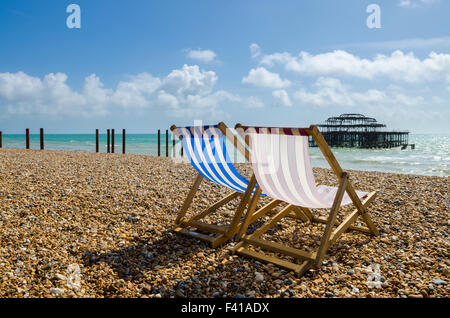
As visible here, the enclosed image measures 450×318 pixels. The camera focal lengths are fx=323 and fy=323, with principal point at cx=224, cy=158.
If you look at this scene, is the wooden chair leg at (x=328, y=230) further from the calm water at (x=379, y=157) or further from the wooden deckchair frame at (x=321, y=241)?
the calm water at (x=379, y=157)

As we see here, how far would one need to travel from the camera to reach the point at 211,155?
10.2ft

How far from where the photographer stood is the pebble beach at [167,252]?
2.26m

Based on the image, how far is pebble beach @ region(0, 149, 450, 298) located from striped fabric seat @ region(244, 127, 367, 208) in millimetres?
592

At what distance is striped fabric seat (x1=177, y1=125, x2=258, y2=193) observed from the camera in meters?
3.06

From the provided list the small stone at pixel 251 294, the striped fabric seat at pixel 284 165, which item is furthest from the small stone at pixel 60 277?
the striped fabric seat at pixel 284 165

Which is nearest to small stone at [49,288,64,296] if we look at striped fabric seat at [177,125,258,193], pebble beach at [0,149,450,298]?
pebble beach at [0,149,450,298]

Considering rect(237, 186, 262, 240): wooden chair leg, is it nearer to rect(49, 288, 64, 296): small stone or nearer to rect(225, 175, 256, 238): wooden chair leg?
rect(225, 175, 256, 238): wooden chair leg

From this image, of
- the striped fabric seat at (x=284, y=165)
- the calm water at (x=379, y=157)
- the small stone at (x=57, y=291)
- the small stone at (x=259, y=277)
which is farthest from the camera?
the calm water at (x=379, y=157)

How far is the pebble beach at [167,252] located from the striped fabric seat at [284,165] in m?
0.59

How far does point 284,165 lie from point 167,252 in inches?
50.0

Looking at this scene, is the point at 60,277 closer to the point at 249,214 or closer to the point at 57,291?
the point at 57,291

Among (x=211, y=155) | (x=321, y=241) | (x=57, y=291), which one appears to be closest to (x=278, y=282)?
(x=321, y=241)
